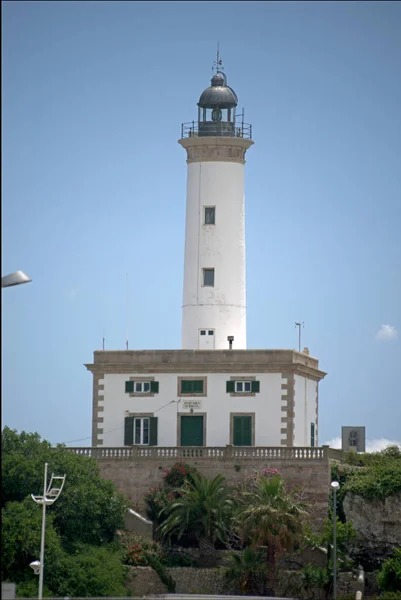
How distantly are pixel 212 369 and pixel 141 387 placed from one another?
2920mm

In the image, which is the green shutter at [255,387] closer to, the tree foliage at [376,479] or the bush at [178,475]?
the bush at [178,475]

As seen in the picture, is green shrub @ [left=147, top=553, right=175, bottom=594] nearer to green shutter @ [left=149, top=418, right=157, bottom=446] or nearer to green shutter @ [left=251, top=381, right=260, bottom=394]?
green shutter @ [left=149, top=418, right=157, bottom=446]

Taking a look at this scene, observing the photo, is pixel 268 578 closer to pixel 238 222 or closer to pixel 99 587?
pixel 99 587

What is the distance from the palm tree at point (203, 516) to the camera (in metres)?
56.1

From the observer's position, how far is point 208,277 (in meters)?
64.4

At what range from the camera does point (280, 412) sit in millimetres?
60750

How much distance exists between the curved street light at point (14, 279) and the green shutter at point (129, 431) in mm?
30368

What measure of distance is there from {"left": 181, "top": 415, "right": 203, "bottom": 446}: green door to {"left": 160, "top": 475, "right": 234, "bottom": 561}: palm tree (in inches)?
172

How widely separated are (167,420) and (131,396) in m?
1.77

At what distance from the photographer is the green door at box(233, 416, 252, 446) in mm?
60781

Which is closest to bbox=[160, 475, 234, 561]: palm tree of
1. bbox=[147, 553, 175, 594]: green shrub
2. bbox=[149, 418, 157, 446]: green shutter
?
bbox=[147, 553, 175, 594]: green shrub

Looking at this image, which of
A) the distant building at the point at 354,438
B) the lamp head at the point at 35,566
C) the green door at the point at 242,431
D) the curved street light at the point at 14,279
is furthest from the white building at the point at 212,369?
the curved street light at the point at 14,279

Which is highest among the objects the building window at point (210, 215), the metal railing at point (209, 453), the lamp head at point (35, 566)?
the building window at point (210, 215)

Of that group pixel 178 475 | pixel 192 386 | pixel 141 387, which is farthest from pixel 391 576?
pixel 141 387
